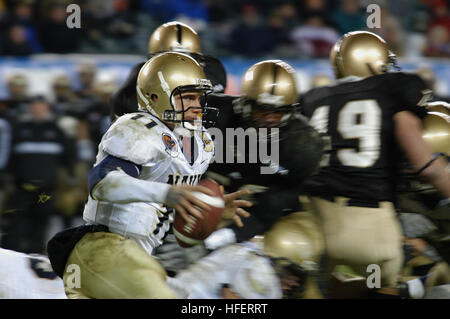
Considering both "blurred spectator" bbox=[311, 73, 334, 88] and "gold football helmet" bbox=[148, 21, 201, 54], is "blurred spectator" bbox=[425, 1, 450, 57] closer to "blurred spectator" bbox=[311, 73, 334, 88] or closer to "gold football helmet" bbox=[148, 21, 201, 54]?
"blurred spectator" bbox=[311, 73, 334, 88]

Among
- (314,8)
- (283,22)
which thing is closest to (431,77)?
(314,8)

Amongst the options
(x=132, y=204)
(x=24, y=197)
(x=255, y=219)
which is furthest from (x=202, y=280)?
(x=24, y=197)

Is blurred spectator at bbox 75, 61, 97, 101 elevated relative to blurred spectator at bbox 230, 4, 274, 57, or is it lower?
lower

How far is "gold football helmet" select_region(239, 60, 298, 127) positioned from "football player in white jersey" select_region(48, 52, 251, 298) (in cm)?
52

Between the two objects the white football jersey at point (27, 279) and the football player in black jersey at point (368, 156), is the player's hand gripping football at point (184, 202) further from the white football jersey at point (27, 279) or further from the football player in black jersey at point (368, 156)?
the football player in black jersey at point (368, 156)

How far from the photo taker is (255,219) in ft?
11.2

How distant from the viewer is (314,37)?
8305mm

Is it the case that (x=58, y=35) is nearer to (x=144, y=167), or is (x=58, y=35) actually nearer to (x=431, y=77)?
(x=431, y=77)

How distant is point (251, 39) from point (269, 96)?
15.3 ft

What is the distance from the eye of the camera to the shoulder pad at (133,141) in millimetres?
2699

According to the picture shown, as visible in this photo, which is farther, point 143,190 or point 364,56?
point 364,56

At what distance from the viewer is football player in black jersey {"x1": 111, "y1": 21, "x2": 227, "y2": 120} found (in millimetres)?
4219

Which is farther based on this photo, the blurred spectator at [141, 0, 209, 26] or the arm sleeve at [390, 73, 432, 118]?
the blurred spectator at [141, 0, 209, 26]

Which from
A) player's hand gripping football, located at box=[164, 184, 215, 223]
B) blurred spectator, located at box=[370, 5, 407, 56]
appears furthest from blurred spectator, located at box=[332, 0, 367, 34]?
player's hand gripping football, located at box=[164, 184, 215, 223]
